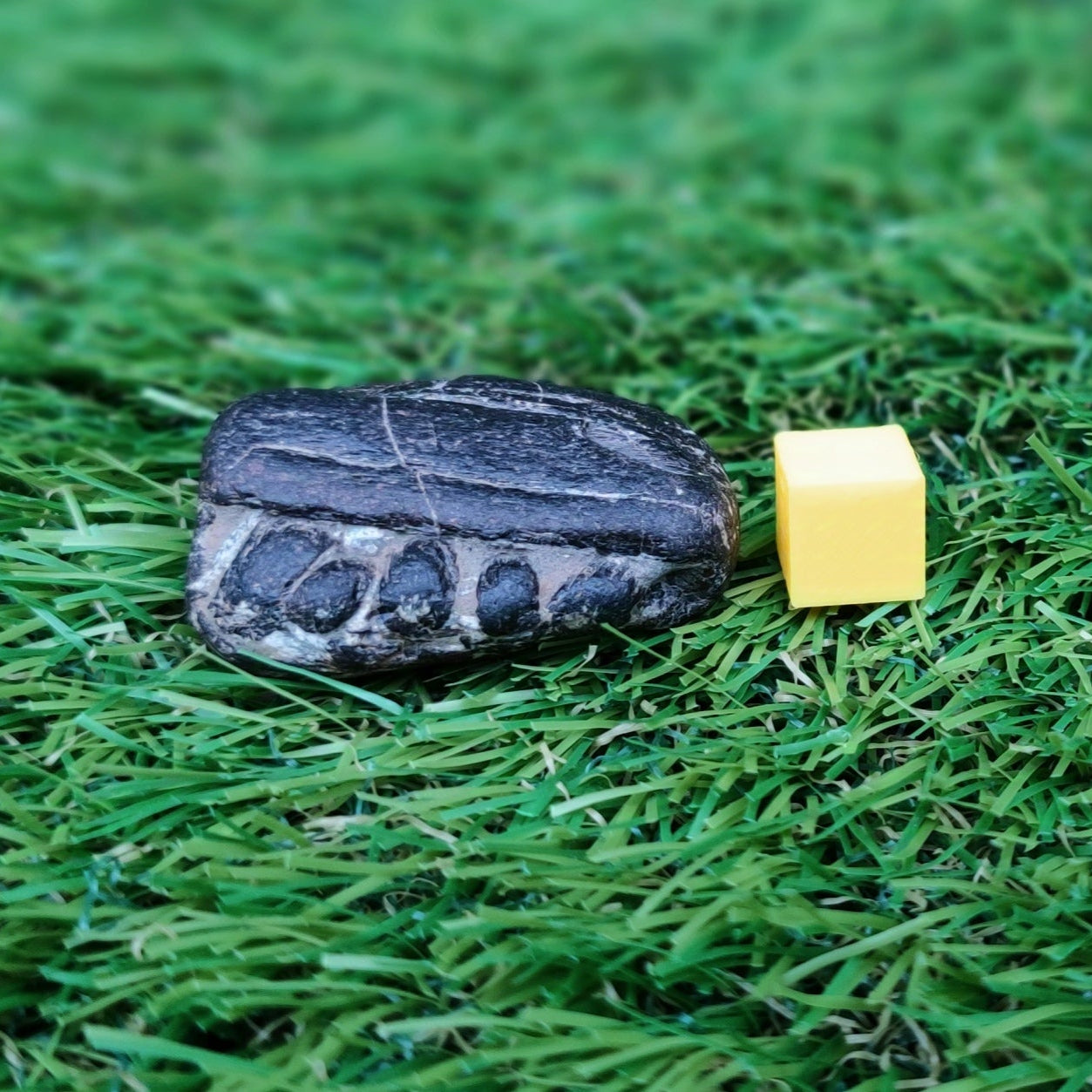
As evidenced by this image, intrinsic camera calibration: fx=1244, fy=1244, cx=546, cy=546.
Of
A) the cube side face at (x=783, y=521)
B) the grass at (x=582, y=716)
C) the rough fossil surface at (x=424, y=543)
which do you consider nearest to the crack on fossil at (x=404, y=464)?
the rough fossil surface at (x=424, y=543)

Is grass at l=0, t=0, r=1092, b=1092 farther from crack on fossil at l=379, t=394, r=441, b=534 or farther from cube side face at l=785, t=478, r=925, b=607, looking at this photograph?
crack on fossil at l=379, t=394, r=441, b=534

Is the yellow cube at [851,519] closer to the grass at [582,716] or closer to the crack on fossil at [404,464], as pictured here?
the grass at [582,716]

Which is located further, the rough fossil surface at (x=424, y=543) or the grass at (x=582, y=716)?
the rough fossil surface at (x=424, y=543)

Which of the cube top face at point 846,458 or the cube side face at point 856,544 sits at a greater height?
the cube top face at point 846,458

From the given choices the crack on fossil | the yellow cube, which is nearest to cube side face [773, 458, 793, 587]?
the yellow cube

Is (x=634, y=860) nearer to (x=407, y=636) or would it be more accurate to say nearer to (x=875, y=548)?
(x=407, y=636)

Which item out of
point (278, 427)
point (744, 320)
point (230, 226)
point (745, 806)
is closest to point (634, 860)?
point (745, 806)
